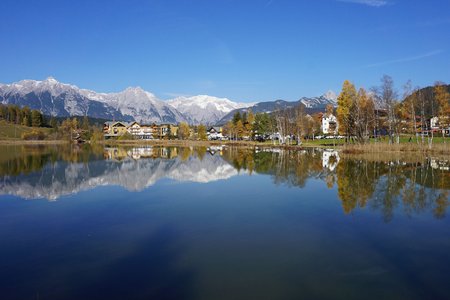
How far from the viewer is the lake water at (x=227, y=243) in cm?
679

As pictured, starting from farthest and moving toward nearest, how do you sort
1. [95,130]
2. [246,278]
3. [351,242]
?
[95,130] < [351,242] < [246,278]

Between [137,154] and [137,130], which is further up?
[137,130]

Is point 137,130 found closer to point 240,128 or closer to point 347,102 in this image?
point 240,128

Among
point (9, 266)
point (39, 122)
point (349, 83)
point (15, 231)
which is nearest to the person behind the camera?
point (9, 266)

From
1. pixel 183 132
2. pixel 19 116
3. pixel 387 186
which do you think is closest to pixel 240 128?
pixel 183 132

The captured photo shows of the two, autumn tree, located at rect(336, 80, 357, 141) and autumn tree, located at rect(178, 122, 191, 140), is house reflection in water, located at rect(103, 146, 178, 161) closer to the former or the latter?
autumn tree, located at rect(336, 80, 357, 141)

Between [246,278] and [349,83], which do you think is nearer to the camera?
[246,278]

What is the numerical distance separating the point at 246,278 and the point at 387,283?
267cm

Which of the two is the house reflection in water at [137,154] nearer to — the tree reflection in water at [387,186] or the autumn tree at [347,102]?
the tree reflection in water at [387,186]

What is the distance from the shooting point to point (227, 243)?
945 centimetres

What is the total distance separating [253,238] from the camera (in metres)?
9.94

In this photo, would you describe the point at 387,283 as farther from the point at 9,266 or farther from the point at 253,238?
the point at 9,266

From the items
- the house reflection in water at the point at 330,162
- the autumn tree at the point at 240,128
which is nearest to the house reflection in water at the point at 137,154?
the house reflection in water at the point at 330,162

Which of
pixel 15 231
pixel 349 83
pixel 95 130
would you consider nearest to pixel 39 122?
pixel 95 130
